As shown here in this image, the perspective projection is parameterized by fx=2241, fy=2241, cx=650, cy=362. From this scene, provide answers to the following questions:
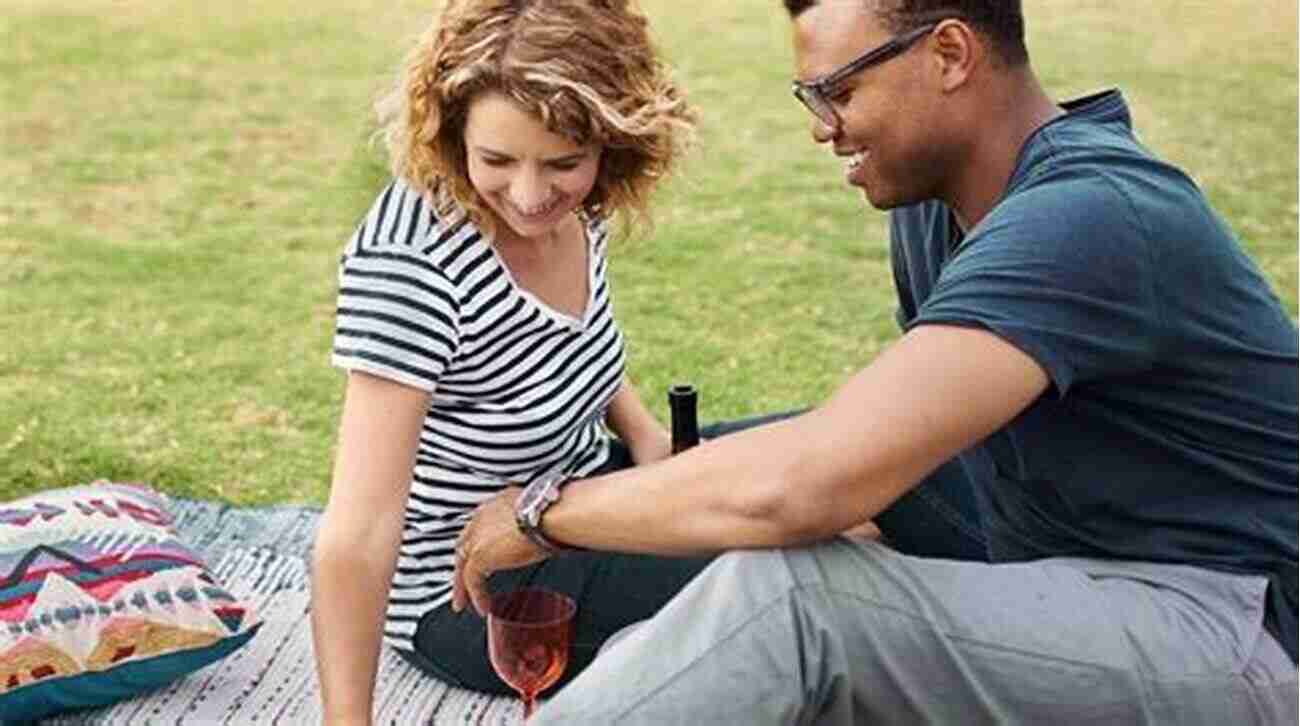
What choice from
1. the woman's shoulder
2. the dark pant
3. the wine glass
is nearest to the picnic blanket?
the dark pant

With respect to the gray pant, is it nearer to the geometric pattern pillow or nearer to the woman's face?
the woman's face

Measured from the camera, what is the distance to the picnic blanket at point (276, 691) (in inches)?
158

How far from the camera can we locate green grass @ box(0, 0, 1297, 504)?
Answer: 6680mm

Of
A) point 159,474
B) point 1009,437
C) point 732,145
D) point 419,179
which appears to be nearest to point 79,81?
point 732,145

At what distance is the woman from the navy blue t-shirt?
2.41 ft

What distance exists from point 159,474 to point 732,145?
4.42 m

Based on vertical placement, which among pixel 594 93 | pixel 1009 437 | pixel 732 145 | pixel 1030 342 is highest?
pixel 594 93

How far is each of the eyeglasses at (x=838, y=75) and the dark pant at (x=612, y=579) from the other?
0.81m

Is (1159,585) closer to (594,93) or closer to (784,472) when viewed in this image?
(784,472)

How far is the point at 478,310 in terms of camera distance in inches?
145

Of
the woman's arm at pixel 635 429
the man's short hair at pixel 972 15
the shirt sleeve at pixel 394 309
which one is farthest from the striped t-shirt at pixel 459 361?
the man's short hair at pixel 972 15

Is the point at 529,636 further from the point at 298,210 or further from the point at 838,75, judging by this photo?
the point at 298,210

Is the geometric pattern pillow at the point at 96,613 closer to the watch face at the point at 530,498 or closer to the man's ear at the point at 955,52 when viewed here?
the watch face at the point at 530,498

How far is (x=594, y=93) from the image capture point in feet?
11.9
